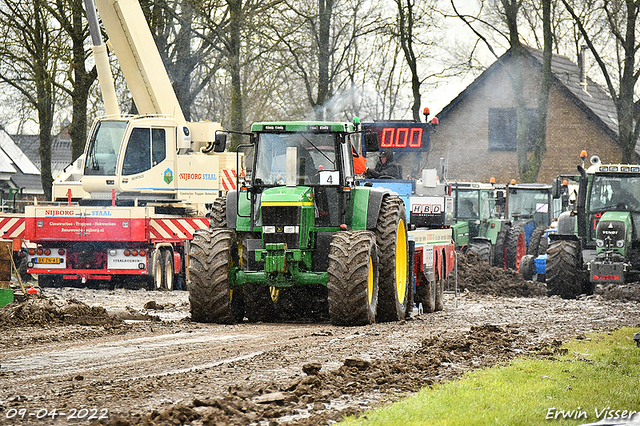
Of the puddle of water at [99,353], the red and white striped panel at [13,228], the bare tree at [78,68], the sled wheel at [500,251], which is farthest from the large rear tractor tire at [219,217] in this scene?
the bare tree at [78,68]

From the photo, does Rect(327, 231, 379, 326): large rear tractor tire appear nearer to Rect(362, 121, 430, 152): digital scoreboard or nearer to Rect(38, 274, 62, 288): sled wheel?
Rect(362, 121, 430, 152): digital scoreboard

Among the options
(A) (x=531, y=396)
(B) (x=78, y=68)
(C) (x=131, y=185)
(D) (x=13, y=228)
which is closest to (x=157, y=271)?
(C) (x=131, y=185)

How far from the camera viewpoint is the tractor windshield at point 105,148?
21516mm

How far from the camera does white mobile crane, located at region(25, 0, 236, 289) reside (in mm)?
19922

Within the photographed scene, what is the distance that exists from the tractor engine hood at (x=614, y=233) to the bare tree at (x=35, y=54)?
17.8 meters

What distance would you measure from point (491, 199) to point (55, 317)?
17826mm

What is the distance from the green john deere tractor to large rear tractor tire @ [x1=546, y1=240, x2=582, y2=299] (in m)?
6.64

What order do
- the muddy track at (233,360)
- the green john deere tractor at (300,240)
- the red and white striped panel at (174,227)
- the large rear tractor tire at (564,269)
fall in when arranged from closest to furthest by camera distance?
the muddy track at (233,360)
the green john deere tractor at (300,240)
the large rear tractor tire at (564,269)
the red and white striped panel at (174,227)

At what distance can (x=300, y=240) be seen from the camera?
12.4m

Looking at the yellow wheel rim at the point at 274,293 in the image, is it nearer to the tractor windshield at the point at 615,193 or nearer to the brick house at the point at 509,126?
the tractor windshield at the point at 615,193

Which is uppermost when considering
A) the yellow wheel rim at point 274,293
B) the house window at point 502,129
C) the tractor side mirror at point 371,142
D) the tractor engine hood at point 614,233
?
the house window at point 502,129

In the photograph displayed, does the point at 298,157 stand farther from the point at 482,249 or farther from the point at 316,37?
the point at 316,37

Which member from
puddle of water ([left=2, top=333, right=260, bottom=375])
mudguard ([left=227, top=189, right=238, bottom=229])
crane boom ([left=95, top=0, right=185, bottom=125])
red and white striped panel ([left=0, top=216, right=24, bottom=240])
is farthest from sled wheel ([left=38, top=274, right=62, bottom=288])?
puddle of water ([left=2, top=333, right=260, bottom=375])

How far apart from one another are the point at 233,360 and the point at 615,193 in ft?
43.0
